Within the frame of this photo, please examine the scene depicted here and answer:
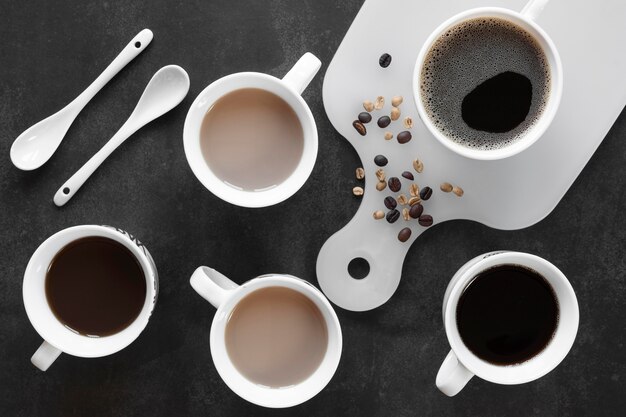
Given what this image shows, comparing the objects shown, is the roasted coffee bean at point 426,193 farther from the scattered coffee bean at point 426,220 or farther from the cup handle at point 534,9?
the cup handle at point 534,9

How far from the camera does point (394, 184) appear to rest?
4.42ft

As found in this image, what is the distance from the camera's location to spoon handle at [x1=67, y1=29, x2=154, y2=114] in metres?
1.36

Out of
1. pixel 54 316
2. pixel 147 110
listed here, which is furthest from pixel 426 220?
pixel 54 316

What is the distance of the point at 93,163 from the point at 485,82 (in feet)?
2.61

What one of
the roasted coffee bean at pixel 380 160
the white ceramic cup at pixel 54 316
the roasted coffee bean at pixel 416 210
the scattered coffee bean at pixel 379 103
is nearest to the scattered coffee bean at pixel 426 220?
the roasted coffee bean at pixel 416 210

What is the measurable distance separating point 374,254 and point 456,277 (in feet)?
0.57

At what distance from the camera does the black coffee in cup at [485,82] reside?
1.22 meters

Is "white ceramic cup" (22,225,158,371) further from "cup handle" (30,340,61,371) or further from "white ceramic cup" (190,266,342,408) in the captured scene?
"white ceramic cup" (190,266,342,408)

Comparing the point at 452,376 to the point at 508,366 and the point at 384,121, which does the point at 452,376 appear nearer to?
the point at 508,366

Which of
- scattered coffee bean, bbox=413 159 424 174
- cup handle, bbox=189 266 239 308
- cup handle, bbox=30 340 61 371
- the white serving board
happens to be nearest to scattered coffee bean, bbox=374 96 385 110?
the white serving board

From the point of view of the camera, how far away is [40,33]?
1.39 meters

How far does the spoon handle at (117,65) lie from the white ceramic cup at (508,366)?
0.79 metres

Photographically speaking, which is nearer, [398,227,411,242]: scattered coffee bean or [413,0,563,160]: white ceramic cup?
[413,0,563,160]: white ceramic cup

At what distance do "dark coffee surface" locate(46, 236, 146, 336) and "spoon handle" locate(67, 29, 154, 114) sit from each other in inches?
12.3
